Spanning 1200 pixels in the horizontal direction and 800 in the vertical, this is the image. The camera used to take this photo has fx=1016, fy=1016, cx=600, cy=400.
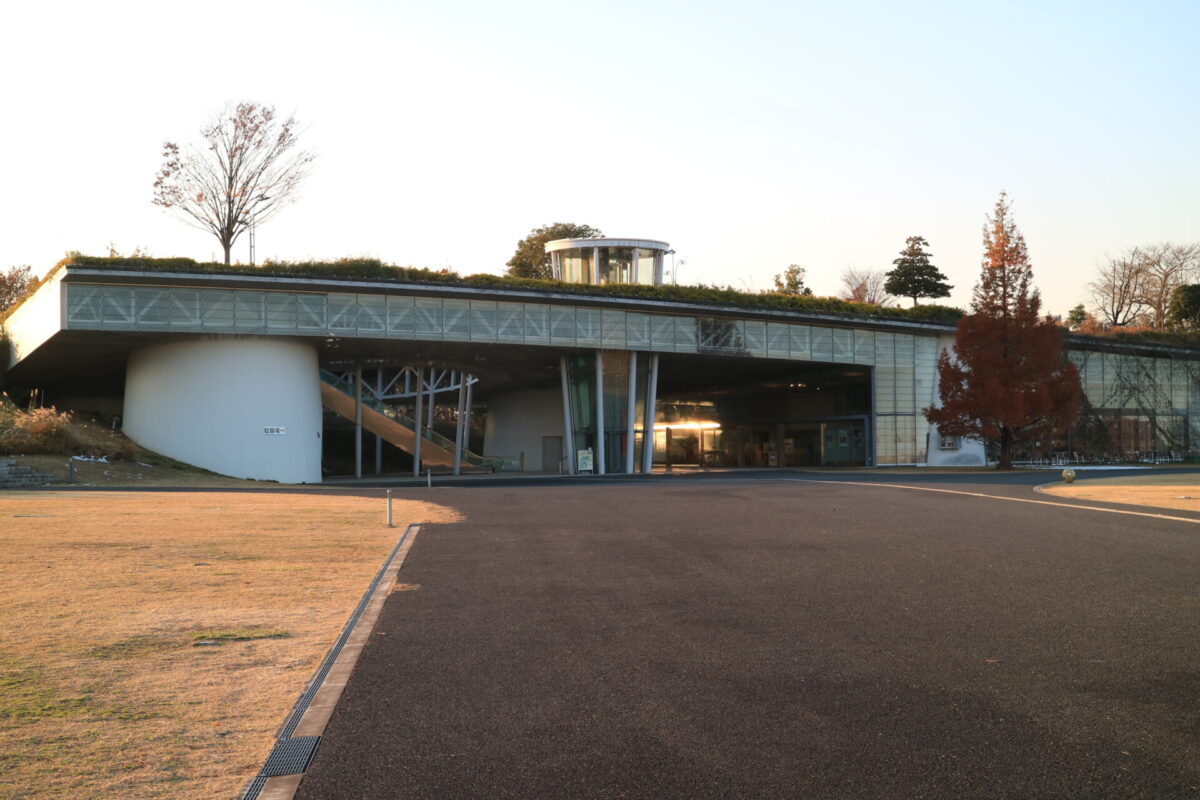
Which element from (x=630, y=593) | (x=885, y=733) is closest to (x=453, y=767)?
(x=885, y=733)

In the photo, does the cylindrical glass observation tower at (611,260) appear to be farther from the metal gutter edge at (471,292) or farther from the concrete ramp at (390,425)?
the concrete ramp at (390,425)

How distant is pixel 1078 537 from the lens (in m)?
15.1

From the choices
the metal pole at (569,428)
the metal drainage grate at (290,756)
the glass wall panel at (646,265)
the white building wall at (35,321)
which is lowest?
the metal drainage grate at (290,756)

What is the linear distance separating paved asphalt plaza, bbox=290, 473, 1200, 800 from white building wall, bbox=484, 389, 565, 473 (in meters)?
45.0

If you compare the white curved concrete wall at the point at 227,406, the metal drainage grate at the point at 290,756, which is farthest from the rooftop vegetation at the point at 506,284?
the metal drainage grate at the point at 290,756

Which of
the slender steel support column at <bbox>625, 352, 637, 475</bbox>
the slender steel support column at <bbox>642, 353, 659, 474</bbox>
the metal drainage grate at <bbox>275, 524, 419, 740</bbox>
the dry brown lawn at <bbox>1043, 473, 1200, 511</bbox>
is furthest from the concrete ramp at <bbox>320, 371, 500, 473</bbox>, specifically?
the metal drainage grate at <bbox>275, 524, 419, 740</bbox>

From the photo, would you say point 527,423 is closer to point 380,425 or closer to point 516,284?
point 380,425

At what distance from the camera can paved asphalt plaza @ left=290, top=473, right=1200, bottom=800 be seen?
4.90 m

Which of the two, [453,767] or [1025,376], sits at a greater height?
[1025,376]

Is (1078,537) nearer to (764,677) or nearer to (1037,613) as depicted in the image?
(1037,613)

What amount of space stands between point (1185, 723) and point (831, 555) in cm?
770

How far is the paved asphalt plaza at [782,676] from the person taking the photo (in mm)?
4898

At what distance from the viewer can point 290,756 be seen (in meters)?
5.24

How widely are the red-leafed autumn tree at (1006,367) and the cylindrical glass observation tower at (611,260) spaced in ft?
51.9
